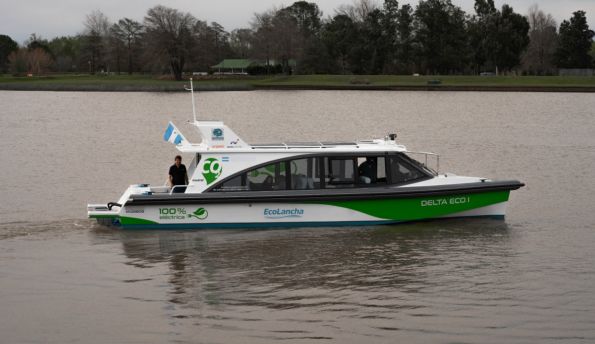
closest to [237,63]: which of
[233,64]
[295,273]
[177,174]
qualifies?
[233,64]

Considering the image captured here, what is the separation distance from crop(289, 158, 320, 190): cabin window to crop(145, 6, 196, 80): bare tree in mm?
89510

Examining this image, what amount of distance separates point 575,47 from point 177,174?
100 m

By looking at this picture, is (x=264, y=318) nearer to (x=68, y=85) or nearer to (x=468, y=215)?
(x=468, y=215)

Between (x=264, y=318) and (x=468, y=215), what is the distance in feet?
26.4

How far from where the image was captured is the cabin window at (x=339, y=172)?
62.3 ft

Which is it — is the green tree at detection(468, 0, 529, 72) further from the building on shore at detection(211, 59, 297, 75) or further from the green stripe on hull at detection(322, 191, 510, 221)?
the green stripe on hull at detection(322, 191, 510, 221)

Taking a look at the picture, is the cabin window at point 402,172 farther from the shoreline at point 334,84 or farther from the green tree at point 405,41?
the green tree at point 405,41

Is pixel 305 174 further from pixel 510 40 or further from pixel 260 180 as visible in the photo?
pixel 510 40

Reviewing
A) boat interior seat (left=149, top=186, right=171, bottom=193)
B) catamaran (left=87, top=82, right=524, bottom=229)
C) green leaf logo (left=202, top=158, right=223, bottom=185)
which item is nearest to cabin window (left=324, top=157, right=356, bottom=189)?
catamaran (left=87, top=82, right=524, bottom=229)

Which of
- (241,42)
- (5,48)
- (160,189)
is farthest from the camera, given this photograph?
(241,42)

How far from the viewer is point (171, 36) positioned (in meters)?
111

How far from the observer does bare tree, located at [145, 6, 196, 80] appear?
357 ft

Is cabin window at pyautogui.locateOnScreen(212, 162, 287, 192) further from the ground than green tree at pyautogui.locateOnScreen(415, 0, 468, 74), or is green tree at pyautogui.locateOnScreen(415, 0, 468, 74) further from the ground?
green tree at pyautogui.locateOnScreen(415, 0, 468, 74)

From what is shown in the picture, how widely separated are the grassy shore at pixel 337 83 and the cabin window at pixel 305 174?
7201cm
